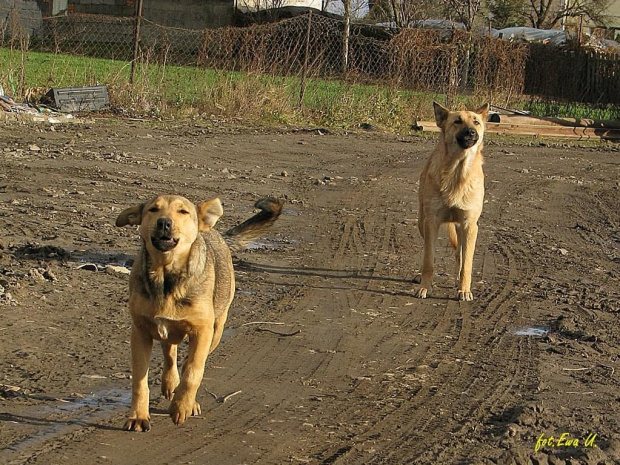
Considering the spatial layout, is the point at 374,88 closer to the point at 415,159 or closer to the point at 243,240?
the point at 415,159

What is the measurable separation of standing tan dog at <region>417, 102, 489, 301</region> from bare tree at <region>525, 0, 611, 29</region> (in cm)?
4341

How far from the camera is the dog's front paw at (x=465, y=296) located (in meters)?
8.48

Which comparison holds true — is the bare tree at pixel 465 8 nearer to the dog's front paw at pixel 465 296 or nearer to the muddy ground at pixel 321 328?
the muddy ground at pixel 321 328

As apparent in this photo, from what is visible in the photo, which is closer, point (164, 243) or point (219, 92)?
point (164, 243)

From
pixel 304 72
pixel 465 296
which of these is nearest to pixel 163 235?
pixel 465 296

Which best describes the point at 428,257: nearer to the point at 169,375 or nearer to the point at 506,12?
the point at 169,375

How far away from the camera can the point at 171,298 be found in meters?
5.12

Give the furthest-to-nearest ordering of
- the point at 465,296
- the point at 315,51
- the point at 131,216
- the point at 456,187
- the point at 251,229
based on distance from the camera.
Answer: the point at 315,51 → the point at 456,187 → the point at 465,296 → the point at 251,229 → the point at 131,216

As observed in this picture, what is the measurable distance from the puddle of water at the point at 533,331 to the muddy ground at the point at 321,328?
0.20 feet

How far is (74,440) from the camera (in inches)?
192

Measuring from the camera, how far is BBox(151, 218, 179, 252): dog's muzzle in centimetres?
511

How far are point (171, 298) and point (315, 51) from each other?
699 inches

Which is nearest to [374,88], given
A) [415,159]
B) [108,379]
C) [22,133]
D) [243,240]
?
[415,159]

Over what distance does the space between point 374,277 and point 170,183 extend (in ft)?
14.0
